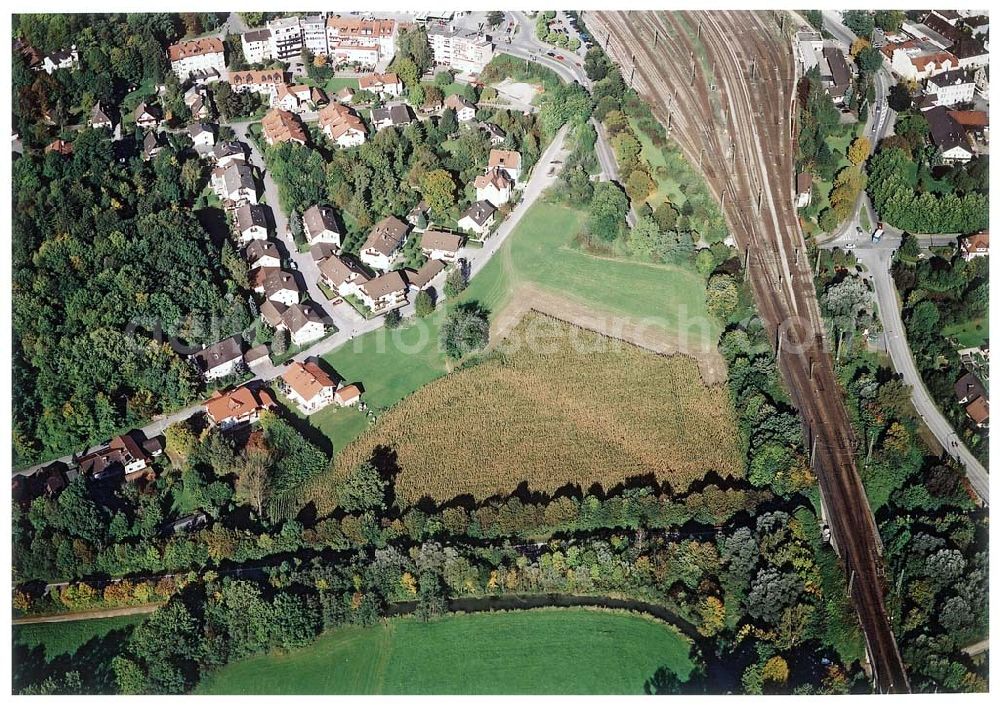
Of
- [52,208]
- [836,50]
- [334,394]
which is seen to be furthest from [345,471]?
[836,50]

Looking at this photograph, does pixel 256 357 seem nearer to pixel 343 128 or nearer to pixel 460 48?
pixel 343 128

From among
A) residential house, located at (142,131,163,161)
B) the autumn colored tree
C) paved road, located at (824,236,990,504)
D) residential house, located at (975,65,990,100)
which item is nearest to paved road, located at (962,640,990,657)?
paved road, located at (824,236,990,504)

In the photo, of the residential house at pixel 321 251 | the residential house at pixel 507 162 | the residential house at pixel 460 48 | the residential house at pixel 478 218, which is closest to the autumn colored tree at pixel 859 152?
the residential house at pixel 507 162

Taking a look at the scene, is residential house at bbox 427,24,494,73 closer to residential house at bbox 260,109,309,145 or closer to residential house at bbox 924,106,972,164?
residential house at bbox 260,109,309,145

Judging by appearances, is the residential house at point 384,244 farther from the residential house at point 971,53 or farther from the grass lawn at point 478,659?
the residential house at point 971,53

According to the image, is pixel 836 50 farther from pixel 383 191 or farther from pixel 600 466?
pixel 600 466

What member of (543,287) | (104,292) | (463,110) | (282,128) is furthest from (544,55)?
(104,292)
